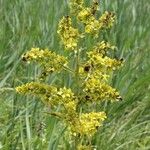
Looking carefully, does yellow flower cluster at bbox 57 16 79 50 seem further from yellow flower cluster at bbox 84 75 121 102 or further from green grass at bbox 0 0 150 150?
green grass at bbox 0 0 150 150

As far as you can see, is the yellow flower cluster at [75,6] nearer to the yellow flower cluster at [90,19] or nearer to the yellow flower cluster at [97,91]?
the yellow flower cluster at [90,19]

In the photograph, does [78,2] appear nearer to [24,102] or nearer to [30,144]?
[30,144]

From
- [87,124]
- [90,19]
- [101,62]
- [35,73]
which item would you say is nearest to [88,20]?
[90,19]

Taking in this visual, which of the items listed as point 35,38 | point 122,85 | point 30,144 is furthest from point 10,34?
point 30,144

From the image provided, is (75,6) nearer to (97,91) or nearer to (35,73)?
(97,91)

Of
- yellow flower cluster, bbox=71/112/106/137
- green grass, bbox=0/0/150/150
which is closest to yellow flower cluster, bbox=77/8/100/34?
yellow flower cluster, bbox=71/112/106/137
